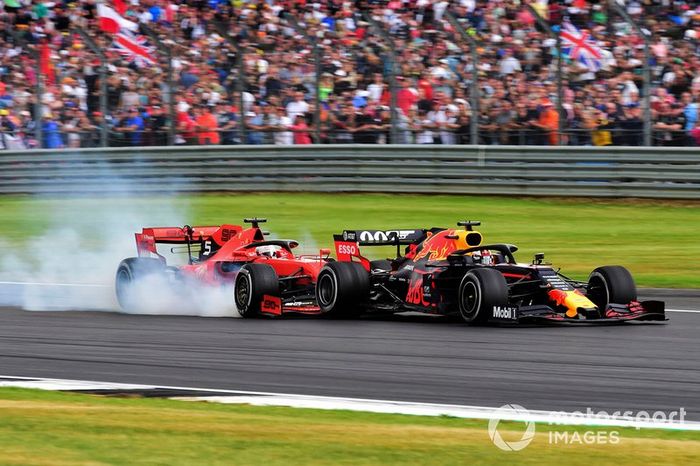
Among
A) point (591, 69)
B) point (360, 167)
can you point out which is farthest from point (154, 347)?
point (360, 167)

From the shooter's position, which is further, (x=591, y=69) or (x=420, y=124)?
(x=420, y=124)

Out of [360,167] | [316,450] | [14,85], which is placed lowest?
[316,450]

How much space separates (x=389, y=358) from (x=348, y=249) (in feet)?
9.58

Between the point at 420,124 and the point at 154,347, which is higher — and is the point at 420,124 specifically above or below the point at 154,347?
above

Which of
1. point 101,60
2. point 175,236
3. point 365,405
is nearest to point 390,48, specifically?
point 101,60

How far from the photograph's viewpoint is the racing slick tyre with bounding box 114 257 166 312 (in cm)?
1264

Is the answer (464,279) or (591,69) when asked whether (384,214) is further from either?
(464,279)

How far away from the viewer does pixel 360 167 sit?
21.7 meters

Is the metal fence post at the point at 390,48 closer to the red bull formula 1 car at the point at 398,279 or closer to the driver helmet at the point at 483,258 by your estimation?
the red bull formula 1 car at the point at 398,279

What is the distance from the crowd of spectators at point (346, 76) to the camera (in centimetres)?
1848

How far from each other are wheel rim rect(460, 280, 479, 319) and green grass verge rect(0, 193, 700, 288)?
3639mm

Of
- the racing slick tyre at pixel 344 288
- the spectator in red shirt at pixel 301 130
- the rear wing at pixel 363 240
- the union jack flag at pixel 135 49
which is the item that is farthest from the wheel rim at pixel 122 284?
the union jack flag at pixel 135 49

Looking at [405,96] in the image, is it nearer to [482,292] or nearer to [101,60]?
[101,60]

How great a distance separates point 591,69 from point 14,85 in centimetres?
1018
